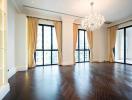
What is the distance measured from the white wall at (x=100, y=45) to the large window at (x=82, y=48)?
0.70m

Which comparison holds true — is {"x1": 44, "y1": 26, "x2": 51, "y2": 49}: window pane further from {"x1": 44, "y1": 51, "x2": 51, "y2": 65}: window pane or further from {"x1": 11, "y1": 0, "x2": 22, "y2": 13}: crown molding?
{"x1": 11, "y1": 0, "x2": 22, "y2": 13}: crown molding

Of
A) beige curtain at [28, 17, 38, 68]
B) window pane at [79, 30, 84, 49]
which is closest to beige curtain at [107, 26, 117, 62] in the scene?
window pane at [79, 30, 84, 49]

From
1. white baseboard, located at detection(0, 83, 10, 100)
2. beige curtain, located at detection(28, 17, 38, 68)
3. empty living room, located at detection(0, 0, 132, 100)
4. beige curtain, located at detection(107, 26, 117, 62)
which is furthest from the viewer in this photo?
beige curtain, located at detection(107, 26, 117, 62)

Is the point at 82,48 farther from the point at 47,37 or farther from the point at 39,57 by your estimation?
the point at 39,57

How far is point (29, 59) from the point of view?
7.20m

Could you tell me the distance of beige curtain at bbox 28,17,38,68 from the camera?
23.7 ft

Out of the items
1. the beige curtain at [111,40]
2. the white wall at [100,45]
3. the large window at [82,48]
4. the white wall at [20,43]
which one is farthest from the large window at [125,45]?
the white wall at [20,43]

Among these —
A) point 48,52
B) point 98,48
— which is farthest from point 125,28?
point 48,52

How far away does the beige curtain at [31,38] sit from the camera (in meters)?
7.21

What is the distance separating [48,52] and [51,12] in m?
2.60

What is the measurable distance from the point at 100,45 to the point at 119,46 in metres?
1.49

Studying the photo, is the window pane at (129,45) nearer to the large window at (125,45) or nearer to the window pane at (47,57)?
the large window at (125,45)

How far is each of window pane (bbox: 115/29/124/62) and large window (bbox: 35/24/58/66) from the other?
515 centimetres

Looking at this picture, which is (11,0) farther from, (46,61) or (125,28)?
(125,28)
